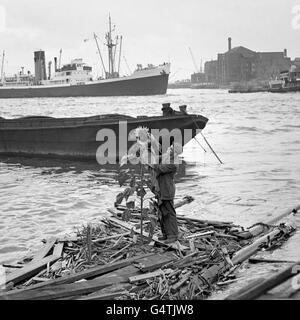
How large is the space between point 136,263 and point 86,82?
7997 centimetres

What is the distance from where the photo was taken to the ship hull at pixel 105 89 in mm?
83375

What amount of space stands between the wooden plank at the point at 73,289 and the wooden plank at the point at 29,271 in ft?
1.86

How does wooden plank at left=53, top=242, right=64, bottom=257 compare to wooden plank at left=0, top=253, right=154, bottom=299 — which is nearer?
wooden plank at left=0, top=253, right=154, bottom=299

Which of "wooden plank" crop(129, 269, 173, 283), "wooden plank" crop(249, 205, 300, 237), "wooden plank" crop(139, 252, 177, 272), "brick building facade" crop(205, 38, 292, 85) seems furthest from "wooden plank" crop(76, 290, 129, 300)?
"brick building facade" crop(205, 38, 292, 85)

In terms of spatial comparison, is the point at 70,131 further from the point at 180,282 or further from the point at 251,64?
the point at 251,64

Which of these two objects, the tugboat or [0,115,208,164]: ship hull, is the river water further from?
the tugboat

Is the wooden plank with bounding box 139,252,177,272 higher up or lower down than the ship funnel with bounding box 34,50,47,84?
lower down

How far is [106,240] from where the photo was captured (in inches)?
255

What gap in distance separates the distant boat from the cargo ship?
211ft

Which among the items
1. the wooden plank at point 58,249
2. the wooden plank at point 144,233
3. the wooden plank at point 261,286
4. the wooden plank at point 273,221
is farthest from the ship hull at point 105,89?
the wooden plank at point 261,286

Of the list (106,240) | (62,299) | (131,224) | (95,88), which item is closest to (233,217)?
(131,224)

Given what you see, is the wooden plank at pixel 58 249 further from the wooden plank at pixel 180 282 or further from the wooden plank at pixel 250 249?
the wooden plank at pixel 250 249

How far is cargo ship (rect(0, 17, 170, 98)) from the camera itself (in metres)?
82.9

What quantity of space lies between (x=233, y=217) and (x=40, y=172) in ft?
30.9
